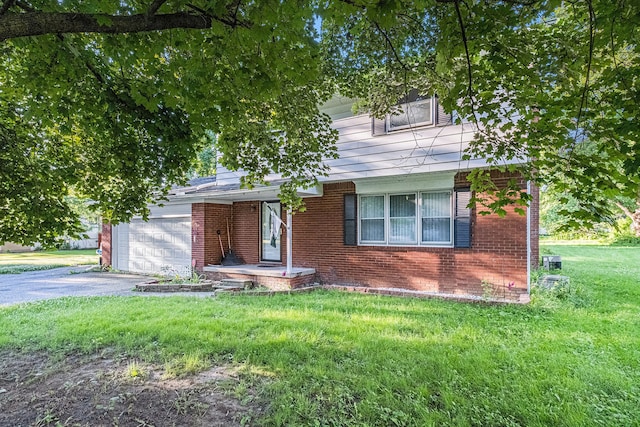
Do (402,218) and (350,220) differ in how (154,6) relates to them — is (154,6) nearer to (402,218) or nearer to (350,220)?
(402,218)

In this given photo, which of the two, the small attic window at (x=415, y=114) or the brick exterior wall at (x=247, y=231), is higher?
the small attic window at (x=415, y=114)

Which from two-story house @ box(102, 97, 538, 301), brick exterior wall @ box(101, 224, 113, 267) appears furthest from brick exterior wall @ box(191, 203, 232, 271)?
brick exterior wall @ box(101, 224, 113, 267)

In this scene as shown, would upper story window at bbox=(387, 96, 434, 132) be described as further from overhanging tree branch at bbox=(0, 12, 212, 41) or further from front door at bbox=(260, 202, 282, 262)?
overhanging tree branch at bbox=(0, 12, 212, 41)

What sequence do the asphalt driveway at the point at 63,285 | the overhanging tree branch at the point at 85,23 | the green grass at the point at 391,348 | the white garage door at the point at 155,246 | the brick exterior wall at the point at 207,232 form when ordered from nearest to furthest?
1. the overhanging tree branch at the point at 85,23
2. the green grass at the point at 391,348
3. the asphalt driveway at the point at 63,285
4. the brick exterior wall at the point at 207,232
5. the white garage door at the point at 155,246

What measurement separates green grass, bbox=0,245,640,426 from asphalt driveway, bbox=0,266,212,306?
1669mm

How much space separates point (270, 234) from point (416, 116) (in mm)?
5893

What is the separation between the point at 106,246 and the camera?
15.2 m

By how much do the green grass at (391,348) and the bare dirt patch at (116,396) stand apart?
268 mm

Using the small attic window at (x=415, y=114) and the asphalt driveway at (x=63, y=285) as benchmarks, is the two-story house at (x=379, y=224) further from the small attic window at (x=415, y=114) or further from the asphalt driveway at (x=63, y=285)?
the asphalt driveway at (x=63, y=285)

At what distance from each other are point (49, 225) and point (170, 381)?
228cm

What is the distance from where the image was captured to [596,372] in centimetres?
408

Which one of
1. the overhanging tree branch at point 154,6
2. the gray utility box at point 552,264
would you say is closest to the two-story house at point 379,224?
the gray utility box at point 552,264

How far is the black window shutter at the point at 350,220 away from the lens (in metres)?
10.0

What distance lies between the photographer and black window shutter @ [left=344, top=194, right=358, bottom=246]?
1001cm
